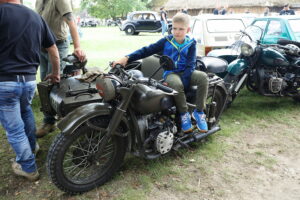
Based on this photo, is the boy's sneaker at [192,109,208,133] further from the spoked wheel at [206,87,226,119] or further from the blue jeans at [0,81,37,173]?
the blue jeans at [0,81,37,173]

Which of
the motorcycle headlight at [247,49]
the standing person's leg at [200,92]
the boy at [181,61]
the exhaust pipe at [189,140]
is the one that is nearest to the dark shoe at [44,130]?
the boy at [181,61]

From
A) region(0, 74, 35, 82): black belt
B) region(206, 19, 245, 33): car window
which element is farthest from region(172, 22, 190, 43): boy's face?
region(206, 19, 245, 33): car window

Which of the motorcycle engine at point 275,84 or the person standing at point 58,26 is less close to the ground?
the person standing at point 58,26

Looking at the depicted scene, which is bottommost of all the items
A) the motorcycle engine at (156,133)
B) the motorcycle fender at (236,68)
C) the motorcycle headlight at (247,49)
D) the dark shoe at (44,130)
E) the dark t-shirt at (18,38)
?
the dark shoe at (44,130)

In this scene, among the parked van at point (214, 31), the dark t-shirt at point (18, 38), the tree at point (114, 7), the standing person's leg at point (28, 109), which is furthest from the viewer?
the tree at point (114, 7)

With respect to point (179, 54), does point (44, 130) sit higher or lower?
lower

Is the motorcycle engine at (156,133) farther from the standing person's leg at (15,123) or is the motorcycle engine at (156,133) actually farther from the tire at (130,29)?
the tire at (130,29)

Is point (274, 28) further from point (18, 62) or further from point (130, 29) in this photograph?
point (130, 29)

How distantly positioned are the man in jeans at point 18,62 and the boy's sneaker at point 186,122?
65.9 inches

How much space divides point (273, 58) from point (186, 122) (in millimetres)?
2714

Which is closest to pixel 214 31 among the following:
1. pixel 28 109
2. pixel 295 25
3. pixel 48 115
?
pixel 295 25

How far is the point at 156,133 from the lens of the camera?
3029 mm

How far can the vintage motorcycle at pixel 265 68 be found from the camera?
16.1ft

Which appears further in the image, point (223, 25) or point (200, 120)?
point (223, 25)
